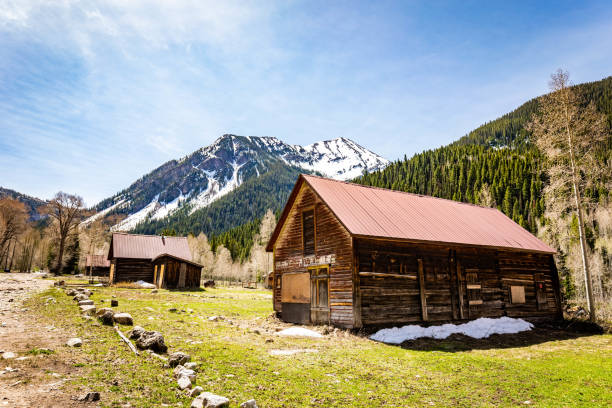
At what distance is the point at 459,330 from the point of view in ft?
62.8

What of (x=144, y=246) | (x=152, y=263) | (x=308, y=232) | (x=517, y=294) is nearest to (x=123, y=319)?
(x=308, y=232)

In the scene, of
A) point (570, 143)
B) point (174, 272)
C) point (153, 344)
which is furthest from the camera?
point (174, 272)

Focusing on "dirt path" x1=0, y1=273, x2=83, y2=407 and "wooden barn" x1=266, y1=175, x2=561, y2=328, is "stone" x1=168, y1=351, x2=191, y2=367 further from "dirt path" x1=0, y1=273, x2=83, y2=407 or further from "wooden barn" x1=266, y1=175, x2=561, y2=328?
"wooden barn" x1=266, y1=175, x2=561, y2=328

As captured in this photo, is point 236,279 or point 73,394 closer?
point 73,394

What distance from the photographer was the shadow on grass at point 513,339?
15.7 metres

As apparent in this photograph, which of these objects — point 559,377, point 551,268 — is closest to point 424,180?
point 551,268

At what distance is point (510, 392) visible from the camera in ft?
29.5

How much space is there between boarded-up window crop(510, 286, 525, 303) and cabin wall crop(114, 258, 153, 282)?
43933 mm

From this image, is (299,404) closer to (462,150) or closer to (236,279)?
(236,279)

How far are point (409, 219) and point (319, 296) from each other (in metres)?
7.69

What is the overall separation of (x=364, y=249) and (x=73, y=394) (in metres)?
14.4

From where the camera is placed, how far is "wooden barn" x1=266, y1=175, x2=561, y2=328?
18719mm

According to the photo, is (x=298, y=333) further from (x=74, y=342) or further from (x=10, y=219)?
(x=10, y=219)

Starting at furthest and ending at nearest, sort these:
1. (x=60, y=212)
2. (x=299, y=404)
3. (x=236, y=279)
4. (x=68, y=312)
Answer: (x=236, y=279), (x=60, y=212), (x=68, y=312), (x=299, y=404)
